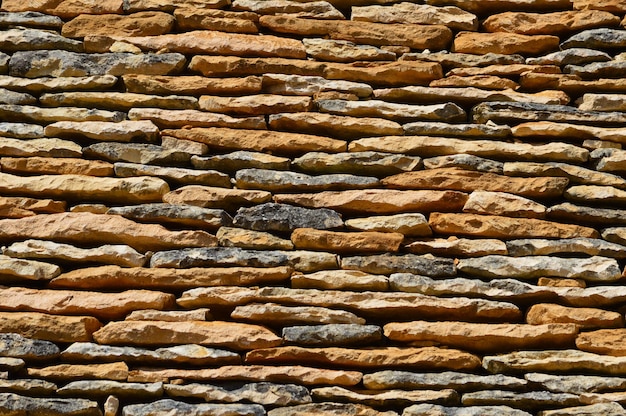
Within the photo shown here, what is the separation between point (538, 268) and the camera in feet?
9.75

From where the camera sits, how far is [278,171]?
313cm

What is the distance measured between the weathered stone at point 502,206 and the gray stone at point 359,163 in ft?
0.82

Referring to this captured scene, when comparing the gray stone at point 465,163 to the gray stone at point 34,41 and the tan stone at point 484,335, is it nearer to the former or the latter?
the tan stone at point 484,335

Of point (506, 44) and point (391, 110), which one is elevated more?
point (506, 44)

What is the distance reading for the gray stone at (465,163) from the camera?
3.14m

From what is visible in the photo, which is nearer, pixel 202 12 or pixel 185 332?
pixel 185 332

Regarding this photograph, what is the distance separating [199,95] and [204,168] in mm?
323

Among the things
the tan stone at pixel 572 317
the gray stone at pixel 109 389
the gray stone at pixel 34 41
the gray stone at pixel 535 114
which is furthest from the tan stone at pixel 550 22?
the gray stone at pixel 109 389

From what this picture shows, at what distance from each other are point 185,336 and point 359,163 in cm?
89

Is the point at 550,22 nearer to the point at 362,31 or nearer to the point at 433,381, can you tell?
the point at 362,31

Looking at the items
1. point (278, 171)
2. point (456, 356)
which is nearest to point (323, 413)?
point (456, 356)

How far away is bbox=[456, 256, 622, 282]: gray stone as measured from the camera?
2965 millimetres

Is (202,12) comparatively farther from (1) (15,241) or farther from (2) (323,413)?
(2) (323,413)

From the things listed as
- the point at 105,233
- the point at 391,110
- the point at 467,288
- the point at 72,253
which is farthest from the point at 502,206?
the point at 72,253
